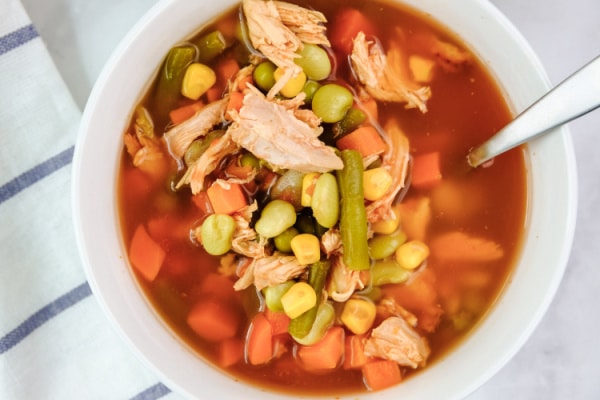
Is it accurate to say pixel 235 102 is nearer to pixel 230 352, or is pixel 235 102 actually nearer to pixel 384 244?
pixel 384 244

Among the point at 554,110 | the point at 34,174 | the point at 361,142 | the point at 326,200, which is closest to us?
the point at 554,110

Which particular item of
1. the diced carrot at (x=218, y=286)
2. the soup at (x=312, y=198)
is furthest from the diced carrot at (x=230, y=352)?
the diced carrot at (x=218, y=286)

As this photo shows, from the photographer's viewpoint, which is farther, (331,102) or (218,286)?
(218,286)

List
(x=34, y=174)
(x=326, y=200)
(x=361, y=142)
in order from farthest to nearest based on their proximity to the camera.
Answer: (x=34, y=174)
(x=361, y=142)
(x=326, y=200)

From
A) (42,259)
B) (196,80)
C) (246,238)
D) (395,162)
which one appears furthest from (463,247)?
(42,259)

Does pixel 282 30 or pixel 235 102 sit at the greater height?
pixel 282 30

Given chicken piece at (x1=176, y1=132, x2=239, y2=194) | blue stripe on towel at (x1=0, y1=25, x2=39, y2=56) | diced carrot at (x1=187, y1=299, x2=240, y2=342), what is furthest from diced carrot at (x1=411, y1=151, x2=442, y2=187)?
blue stripe on towel at (x1=0, y1=25, x2=39, y2=56)

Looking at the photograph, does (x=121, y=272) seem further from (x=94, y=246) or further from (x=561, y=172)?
(x=561, y=172)

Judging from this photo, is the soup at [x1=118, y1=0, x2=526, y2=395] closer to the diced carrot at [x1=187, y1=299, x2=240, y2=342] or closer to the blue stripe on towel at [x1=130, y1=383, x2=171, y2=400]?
the diced carrot at [x1=187, y1=299, x2=240, y2=342]
